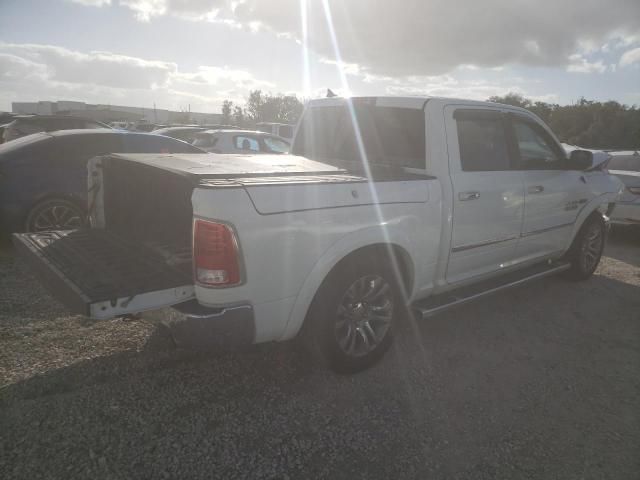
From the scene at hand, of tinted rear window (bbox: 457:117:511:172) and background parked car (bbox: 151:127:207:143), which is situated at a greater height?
tinted rear window (bbox: 457:117:511:172)

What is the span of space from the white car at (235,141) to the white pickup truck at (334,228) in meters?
6.48

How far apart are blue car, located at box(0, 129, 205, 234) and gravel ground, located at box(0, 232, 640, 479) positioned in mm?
1594

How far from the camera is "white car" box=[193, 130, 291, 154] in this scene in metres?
10.7

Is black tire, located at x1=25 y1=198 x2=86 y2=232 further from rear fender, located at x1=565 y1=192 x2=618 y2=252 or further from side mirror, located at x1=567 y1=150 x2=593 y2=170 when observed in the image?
rear fender, located at x1=565 y1=192 x2=618 y2=252

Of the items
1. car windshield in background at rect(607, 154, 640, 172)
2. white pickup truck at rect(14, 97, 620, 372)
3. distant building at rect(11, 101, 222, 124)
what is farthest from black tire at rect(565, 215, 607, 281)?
distant building at rect(11, 101, 222, 124)

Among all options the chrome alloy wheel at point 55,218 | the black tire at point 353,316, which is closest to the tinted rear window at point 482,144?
the black tire at point 353,316

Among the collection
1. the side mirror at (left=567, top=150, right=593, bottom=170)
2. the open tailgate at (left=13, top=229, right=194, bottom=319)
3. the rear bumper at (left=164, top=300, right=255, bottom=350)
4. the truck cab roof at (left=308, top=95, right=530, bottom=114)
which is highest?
the truck cab roof at (left=308, top=95, right=530, bottom=114)

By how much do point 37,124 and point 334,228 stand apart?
11.1 meters

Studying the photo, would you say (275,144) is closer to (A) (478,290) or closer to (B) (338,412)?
(A) (478,290)

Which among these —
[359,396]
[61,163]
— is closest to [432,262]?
[359,396]

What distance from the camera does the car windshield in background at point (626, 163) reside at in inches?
309

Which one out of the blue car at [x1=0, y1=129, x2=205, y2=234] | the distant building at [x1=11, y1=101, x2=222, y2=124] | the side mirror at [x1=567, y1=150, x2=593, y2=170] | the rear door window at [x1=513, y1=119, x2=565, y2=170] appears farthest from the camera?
the distant building at [x1=11, y1=101, x2=222, y2=124]

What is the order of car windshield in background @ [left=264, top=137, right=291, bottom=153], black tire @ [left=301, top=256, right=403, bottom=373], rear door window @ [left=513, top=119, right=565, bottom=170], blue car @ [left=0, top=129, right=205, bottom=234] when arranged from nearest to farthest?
black tire @ [left=301, top=256, right=403, bottom=373] < rear door window @ [left=513, top=119, right=565, bottom=170] < blue car @ [left=0, top=129, right=205, bottom=234] < car windshield in background @ [left=264, top=137, right=291, bottom=153]

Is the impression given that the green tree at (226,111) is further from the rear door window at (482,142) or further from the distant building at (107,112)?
the rear door window at (482,142)
